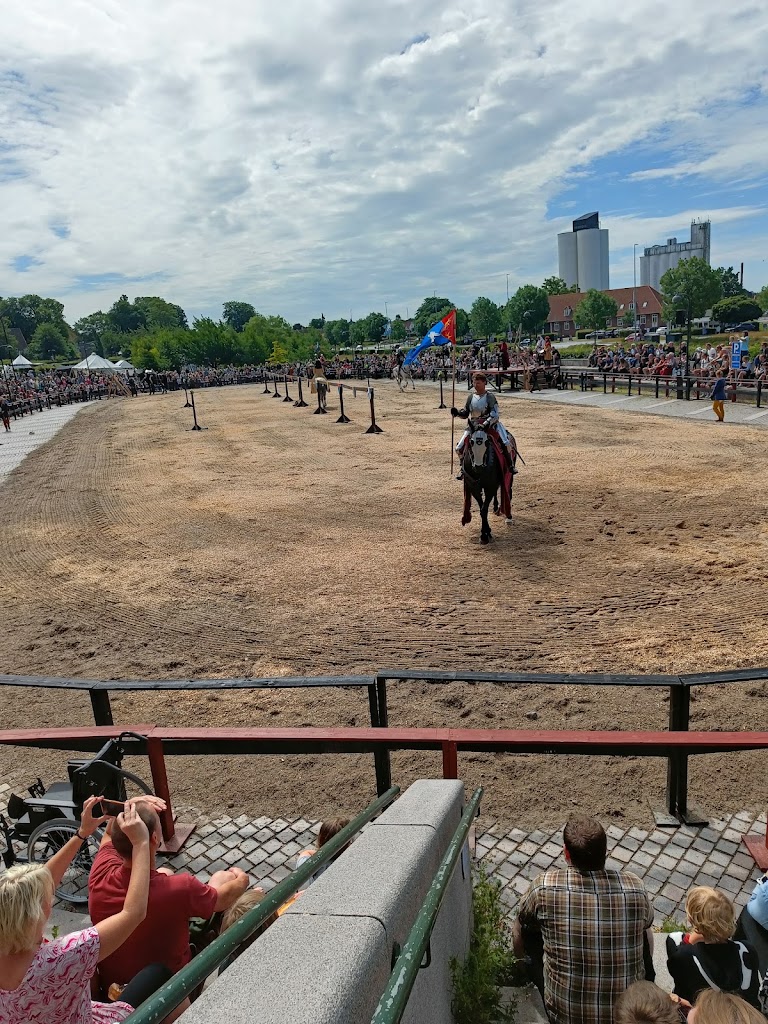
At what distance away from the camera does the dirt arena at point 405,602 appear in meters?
5.52

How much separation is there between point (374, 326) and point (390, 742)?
139 m

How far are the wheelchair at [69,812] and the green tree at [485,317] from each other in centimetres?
12348

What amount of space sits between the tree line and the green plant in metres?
42.5

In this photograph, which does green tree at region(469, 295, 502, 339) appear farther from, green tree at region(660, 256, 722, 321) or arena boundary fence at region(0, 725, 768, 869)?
arena boundary fence at region(0, 725, 768, 869)

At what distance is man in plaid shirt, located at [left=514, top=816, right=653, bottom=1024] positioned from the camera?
9.13 ft

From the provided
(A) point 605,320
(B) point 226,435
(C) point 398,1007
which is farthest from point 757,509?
(A) point 605,320

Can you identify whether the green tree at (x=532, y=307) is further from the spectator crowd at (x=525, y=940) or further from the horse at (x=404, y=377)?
the spectator crowd at (x=525, y=940)

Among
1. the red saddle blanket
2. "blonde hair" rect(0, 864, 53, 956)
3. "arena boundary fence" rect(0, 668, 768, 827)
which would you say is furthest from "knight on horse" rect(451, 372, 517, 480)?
"blonde hair" rect(0, 864, 53, 956)

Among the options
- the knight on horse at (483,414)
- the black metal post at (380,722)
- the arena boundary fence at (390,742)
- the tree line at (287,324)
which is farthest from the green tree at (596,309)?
the arena boundary fence at (390,742)

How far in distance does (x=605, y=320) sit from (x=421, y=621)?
113 meters

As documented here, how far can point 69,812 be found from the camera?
414 centimetres

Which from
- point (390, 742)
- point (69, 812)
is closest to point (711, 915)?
point (390, 742)

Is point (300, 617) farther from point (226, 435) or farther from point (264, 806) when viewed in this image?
point (226, 435)

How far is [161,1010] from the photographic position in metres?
1.78
